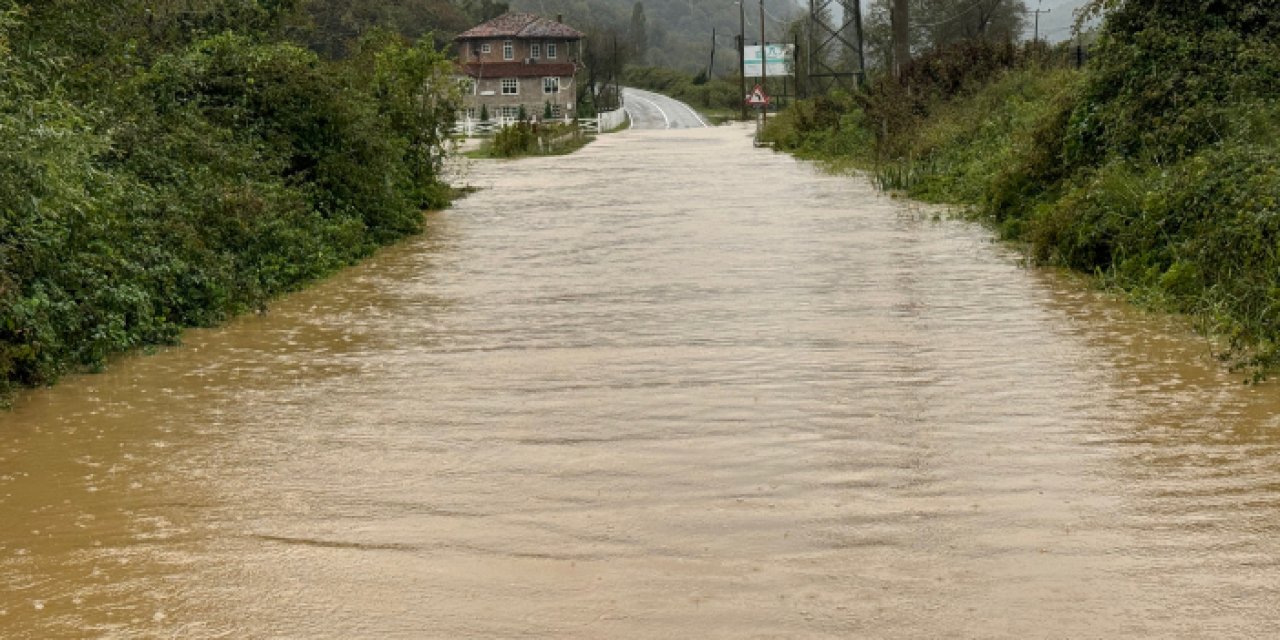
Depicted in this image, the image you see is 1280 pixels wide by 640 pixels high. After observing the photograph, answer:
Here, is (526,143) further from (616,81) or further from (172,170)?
(616,81)

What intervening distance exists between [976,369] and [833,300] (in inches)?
163

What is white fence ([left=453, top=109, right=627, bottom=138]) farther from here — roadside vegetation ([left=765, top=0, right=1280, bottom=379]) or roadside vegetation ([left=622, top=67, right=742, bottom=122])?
roadside vegetation ([left=765, top=0, right=1280, bottom=379])

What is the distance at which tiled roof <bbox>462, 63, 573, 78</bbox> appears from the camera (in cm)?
12231

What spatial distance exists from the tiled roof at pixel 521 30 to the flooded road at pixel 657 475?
352ft

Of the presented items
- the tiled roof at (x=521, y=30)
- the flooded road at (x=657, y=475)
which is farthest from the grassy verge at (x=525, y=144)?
the tiled roof at (x=521, y=30)

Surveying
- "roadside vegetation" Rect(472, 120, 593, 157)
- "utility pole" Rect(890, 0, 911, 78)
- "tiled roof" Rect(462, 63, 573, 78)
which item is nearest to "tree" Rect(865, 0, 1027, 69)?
"tiled roof" Rect(462, 63, 573, 78)

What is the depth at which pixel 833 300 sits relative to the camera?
16406 mm

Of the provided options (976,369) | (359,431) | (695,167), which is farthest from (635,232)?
(695,167)

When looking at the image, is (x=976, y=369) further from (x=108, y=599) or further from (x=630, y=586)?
(x=108, y=599)

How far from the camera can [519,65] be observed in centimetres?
12325

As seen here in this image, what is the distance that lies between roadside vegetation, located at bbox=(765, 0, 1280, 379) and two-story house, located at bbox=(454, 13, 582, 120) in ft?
309

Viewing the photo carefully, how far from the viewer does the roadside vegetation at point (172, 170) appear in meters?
12.6

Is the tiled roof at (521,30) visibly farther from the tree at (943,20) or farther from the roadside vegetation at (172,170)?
the roadside vegetation at (172,170)

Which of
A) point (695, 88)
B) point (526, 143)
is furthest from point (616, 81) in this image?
point (526, 143)
